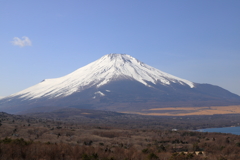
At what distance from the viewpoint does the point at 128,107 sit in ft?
578

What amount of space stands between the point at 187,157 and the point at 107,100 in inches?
6848

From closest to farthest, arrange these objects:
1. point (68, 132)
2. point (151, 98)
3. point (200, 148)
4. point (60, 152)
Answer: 1. point (60, 152)
2. point (200, 148)
3. point (68, 132)
4. point (151, 98)

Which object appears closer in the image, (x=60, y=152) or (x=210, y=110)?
(x=60, y=152)

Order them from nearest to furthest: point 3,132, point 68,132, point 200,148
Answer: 1. point 200,148
2. point 3,132
3. point 68,132

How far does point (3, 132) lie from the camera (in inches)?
1647

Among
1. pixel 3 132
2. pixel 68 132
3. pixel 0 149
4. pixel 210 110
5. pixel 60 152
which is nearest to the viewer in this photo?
pixel 0 149

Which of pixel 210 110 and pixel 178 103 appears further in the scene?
pixel 178 103

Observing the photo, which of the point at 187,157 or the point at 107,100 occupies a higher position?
the point at 107,100

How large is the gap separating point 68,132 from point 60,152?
2521 centimetres

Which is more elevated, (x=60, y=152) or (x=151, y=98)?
(x=151, y=98)

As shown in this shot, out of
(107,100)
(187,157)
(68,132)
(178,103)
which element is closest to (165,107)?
(178,103)

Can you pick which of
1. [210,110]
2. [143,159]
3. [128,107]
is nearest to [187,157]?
[143,159]

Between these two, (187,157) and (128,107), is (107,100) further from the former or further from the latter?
(187,157)

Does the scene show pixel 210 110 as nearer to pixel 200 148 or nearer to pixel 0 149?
pixel 200 148
